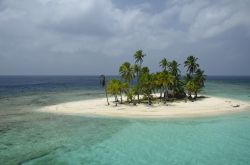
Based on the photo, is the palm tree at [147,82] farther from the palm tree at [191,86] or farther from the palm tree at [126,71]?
the palm tree at [191,86]

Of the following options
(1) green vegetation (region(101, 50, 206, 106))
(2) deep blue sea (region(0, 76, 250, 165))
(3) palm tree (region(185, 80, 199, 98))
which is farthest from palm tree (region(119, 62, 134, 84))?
(2) deep blue sea (region(0, 76, 250, 165))

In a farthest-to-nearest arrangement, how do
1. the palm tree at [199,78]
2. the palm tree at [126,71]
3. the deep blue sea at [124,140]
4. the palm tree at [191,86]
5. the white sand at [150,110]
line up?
the palm tree at [199,78]
the palm tree at [191,86]
the palm tree at [126,71]
the white sand at [150,110]
the deep blue sea at [124,140]

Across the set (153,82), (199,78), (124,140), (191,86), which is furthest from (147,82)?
(124,140)

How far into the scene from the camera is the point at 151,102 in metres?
70.4

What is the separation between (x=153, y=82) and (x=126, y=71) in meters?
8.98

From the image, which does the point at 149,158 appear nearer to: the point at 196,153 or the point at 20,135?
the point at 196,153

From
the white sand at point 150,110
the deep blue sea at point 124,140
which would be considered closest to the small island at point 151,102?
the white sand at point 150,110

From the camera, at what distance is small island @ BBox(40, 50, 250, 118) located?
5699cm

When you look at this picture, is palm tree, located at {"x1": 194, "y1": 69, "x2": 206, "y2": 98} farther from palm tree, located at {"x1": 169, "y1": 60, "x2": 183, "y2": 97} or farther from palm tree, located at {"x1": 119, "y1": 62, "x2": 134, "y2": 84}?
palm tree, located at {"x1": 119, "y1": 62, "x2": 134, "y2": 84}

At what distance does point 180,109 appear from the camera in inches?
2336

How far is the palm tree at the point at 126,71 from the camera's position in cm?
7100

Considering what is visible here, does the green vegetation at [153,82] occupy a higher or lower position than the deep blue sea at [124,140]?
higher

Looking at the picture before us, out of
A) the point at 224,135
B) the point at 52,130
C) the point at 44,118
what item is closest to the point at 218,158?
the point at 224,135

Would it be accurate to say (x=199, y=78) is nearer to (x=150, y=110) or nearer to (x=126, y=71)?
(x=126, y=71)
